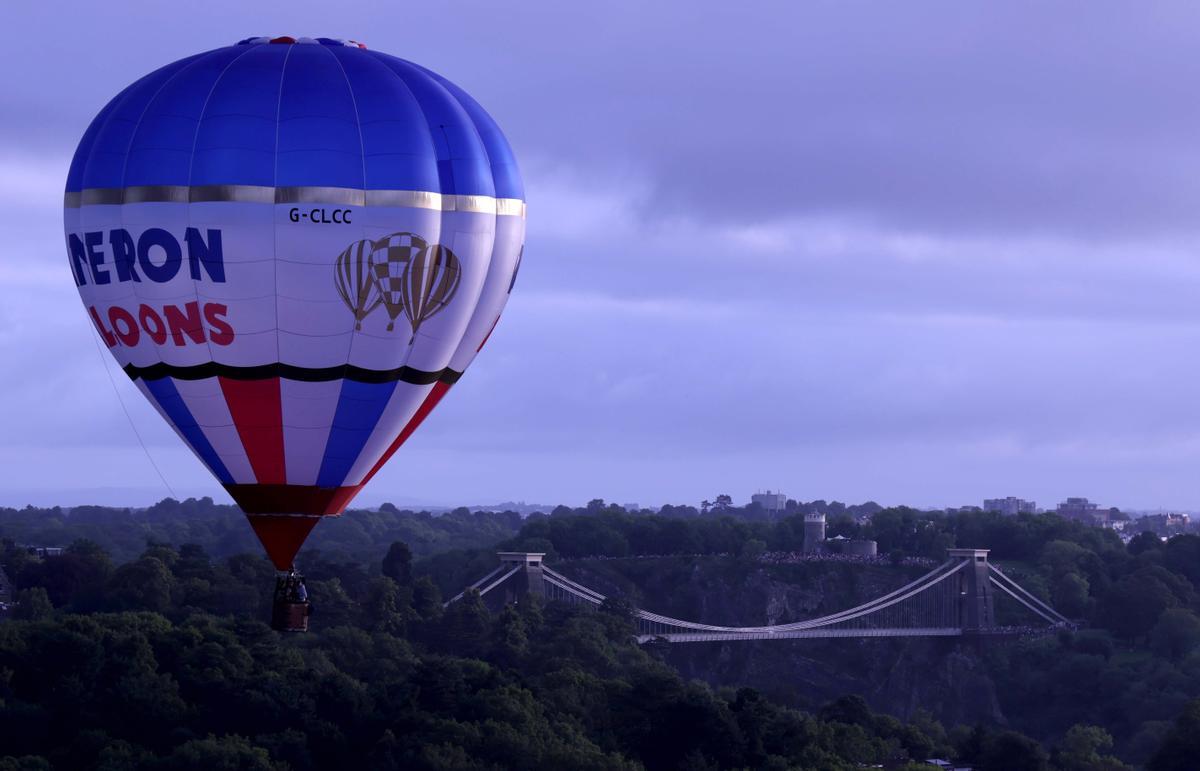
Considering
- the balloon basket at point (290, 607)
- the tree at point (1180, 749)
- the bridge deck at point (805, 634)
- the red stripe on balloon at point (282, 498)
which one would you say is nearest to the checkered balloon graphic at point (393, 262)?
the red stripe on balloon at point (282, 498)

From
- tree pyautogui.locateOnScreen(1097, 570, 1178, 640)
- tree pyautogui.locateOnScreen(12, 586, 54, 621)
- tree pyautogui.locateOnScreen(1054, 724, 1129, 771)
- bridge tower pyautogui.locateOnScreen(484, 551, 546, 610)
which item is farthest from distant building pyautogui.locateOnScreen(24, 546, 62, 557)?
tree pyautogui.locateOnScreen(1097, 570, 1178, 640)

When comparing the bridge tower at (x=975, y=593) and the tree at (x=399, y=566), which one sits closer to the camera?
the tree at (x=399, y=566)

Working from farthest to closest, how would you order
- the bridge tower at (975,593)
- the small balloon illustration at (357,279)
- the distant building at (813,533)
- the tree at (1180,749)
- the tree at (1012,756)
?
the distant building at (813,533) < the bridge tower at (975,593) < the tree at (1180,749) < the tree at (1012,756) < the small balloon illustration at (357,279)

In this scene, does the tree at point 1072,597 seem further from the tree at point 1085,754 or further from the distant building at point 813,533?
the tree at point 1085,754

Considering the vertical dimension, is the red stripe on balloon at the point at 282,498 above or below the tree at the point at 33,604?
above

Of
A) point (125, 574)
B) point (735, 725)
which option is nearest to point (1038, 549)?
point (125, 574)

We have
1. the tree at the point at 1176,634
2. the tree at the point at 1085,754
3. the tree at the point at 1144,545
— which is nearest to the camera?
the tree at the point at 1085,754

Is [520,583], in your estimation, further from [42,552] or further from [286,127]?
[286,127]
